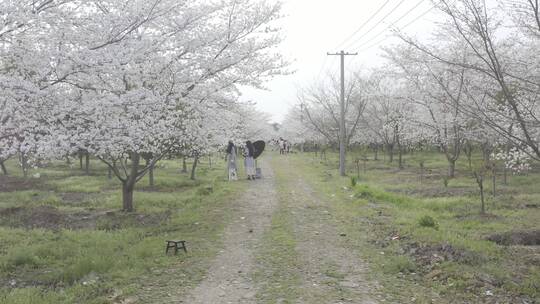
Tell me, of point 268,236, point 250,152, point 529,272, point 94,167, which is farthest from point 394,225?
point 94,167

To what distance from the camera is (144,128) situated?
25.7 ft

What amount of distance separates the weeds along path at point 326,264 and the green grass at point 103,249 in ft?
5.32

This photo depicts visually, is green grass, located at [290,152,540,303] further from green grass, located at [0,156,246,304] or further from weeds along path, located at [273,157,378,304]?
green grass, located at [0,156,246,304]

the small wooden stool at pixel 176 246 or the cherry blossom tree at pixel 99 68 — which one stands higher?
the cherry blossom tree at pixel 99 68

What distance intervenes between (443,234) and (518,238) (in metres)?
1.43

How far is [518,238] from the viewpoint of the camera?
8430 millimetres

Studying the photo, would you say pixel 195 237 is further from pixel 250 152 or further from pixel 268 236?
pixel 250 152

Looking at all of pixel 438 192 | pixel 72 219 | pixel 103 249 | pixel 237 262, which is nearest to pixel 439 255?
pixel 237 262

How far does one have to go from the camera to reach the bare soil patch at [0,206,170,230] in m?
10.3

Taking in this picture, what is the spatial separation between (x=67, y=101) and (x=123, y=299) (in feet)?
10.2

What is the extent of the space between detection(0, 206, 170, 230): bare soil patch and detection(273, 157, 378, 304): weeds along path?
11.9 feet

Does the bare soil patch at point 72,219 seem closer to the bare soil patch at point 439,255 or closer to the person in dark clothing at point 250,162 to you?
the bare soil patch at point 439,255

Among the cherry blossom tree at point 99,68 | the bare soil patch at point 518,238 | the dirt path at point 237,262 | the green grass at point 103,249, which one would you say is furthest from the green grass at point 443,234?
the cherry blossom tree at point 99,68

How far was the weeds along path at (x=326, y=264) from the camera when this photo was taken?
221 inches
